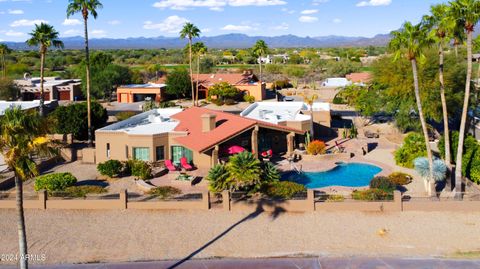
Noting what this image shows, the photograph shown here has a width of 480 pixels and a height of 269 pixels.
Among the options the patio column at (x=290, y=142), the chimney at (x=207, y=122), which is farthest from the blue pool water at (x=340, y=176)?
the chimney at (x=207, y=122)

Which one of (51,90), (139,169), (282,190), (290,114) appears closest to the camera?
(282,190)

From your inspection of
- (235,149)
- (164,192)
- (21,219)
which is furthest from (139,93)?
(21,219)

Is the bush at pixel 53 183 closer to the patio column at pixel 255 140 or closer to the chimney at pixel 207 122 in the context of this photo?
the chimney at pixel 207 122

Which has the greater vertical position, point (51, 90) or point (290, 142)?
point (51, 90)

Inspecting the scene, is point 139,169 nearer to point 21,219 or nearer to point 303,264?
point 21,219

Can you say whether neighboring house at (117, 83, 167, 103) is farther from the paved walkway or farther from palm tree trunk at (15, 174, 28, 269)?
palm tree trunk at (15, 174, 28, 269)

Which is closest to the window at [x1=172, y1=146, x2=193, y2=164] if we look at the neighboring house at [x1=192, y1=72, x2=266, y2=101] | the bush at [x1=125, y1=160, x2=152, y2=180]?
the bush at [x1=125, y1=160, x2=152, y2=180]

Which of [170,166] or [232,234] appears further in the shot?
[170,166]

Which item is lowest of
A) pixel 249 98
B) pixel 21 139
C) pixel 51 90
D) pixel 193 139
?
pixel 193 139
